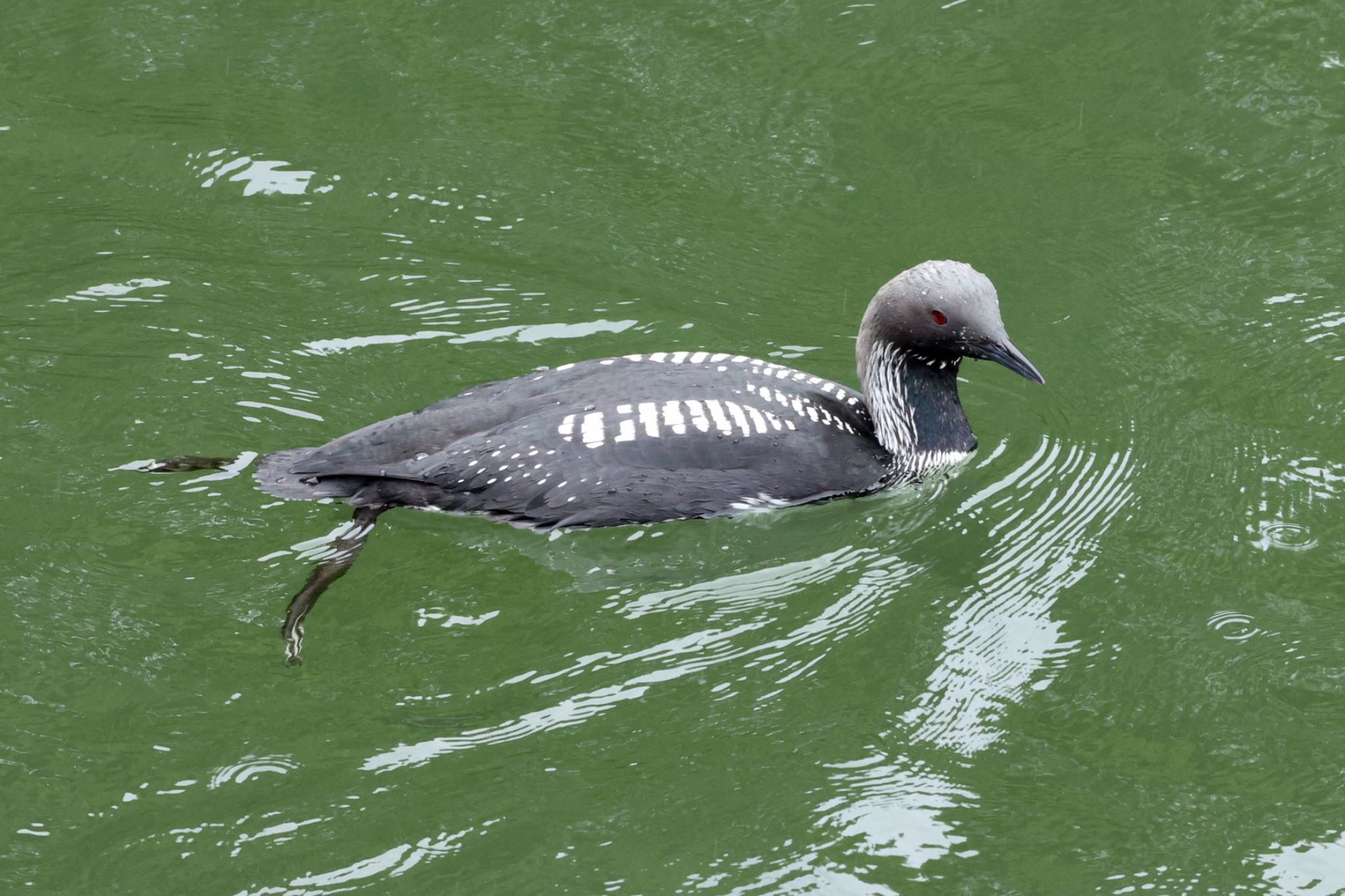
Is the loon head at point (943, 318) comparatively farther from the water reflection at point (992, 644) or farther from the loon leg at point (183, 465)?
the loon leg at point (183, 465)

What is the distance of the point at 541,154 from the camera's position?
8977 mm

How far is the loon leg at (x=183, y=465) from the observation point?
697 cm

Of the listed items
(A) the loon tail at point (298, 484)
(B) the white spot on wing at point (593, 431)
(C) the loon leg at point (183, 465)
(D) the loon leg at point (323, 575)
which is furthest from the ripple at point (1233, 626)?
(C) the loon leg at point (183, 465)

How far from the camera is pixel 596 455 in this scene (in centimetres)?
670

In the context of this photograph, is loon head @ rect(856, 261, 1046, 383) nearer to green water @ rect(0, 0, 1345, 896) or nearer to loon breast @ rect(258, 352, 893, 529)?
loon breast @ rect(258, 352, 893, 529)

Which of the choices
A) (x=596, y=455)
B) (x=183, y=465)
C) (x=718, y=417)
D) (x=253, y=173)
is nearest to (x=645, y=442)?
(x=596, y=455)

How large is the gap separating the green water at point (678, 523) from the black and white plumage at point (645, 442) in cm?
15

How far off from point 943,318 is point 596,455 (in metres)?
1.46

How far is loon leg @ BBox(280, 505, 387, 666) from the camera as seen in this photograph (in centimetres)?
625

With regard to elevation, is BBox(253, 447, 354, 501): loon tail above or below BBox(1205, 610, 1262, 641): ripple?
above

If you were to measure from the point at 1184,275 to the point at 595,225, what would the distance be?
2733mm

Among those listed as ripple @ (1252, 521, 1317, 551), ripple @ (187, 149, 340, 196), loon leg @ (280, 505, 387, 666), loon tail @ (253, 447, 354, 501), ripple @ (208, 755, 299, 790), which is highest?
ripple @ (187, 149, 340, 196)

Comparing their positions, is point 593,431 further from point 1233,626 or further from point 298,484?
point 1233,626

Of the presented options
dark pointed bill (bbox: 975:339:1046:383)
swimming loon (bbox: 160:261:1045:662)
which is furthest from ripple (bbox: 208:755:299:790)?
dark pointed bill (bbox: 975:339:1046:383)
